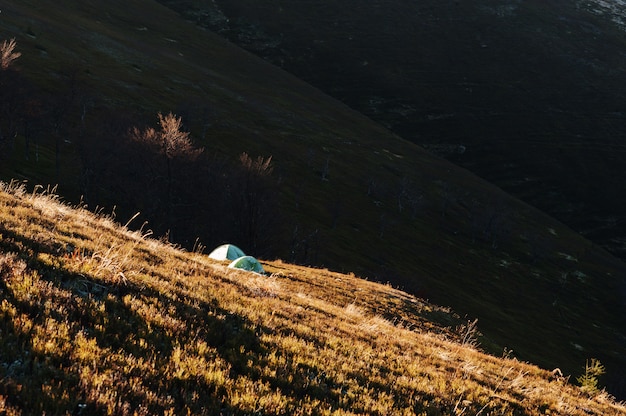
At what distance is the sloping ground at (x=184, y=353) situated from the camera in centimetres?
553

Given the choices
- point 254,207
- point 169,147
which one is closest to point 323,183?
point 254,207

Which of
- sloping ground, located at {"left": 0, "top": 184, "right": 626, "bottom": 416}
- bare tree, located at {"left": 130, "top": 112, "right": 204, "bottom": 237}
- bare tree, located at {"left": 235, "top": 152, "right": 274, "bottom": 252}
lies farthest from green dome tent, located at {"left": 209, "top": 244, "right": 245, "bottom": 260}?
bare tree, located at {"left": 130, "top": 112, "right": 204, "bottom": 237}

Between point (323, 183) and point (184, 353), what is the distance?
4432 inches

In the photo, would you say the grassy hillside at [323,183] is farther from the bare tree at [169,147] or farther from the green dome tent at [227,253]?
the green dome tent at [227,253]

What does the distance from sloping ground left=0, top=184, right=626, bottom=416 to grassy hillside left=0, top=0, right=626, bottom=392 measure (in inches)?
2088

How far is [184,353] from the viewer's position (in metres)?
6.79

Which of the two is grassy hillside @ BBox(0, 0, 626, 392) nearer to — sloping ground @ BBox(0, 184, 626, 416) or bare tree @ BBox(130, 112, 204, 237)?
bare tree @ BBox(130, 112, 204, 237)

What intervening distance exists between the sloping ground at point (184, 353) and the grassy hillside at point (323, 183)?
2088 inches

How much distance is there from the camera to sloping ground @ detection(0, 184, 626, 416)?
5527mm

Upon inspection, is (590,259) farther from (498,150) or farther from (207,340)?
(207,340)

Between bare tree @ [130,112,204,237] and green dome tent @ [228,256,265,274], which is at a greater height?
green dome tent @ [228,256,265,274]

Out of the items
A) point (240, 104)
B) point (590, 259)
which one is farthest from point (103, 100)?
point (590, 259)

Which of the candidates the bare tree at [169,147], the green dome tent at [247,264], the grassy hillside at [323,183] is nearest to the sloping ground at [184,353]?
the green dome tent at [247,264]

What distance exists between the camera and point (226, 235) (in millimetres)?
66500
